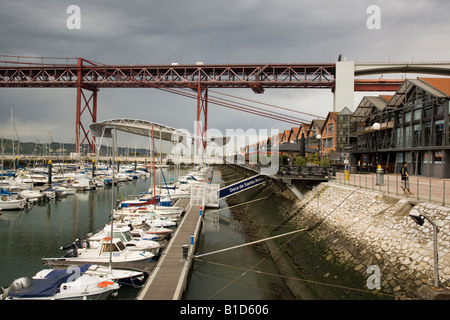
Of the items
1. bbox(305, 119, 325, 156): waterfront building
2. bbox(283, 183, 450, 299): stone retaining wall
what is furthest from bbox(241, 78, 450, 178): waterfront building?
bbox(305, 119, 325, 156): waterfront building

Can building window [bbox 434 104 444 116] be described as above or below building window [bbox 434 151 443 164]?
above

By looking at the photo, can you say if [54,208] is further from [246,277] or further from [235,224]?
[246,277]

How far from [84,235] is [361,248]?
68.4 feet

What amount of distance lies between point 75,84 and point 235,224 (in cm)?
5962

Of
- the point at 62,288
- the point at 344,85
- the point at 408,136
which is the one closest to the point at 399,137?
the point at 408,136

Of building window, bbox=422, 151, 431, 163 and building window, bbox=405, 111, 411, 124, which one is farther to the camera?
building window, bbox=405, 111, 411, 124

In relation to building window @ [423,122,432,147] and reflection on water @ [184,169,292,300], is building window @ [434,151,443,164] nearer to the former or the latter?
building window @ [423,122,432,147]

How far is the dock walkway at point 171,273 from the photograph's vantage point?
1188cm

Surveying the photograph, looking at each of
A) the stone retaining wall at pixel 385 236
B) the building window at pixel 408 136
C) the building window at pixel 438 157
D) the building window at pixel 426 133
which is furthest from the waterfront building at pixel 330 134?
the stone retaining wall at pixel 385 236

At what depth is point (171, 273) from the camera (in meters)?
13.9

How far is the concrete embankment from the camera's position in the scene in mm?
10375

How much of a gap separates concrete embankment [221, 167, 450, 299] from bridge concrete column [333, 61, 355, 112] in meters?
38.6
